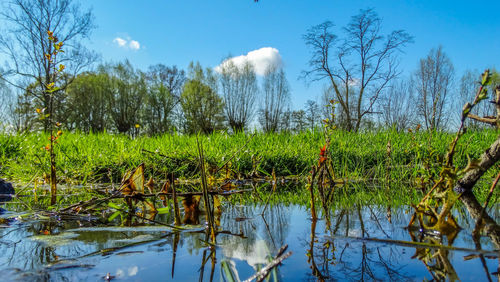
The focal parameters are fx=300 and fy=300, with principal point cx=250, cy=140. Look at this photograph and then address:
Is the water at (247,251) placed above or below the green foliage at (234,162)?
below

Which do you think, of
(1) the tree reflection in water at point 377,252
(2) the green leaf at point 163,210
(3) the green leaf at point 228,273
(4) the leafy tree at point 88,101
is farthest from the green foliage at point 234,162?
(4) the leafy tree at point 88,101

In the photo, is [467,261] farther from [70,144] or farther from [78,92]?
[78,92]

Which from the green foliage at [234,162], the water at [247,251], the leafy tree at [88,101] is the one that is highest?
the leafy tree at [88,101]

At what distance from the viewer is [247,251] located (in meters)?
0.82

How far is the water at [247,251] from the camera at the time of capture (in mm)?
667

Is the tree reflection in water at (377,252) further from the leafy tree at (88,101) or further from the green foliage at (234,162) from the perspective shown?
the leafy tree at (88,101)

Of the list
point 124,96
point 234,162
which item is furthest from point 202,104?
point 234,162

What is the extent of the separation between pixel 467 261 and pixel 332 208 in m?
0.84

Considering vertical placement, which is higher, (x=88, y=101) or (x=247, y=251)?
(x=88, y=101)

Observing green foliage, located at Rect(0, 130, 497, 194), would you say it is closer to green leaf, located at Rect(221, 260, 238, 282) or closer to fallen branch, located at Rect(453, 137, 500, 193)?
fallen branch, located at Rect(453, 137, 500, 193)

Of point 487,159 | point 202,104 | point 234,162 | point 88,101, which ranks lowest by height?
point 234,162

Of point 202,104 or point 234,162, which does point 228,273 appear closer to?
point 234,162

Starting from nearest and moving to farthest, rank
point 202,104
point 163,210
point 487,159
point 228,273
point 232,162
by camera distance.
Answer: point 228,273, point 487,159, point 163,210, point 232,162, point 202,104

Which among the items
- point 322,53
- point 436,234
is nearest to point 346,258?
point 436,234
